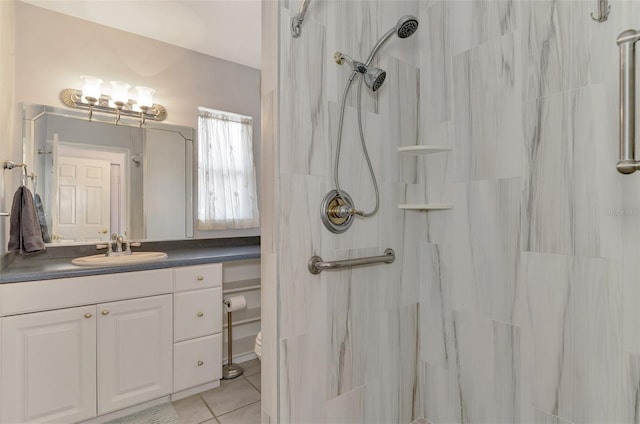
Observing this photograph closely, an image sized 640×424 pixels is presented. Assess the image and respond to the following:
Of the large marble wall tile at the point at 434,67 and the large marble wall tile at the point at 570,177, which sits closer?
the large marble wall tile at the point at 570,177

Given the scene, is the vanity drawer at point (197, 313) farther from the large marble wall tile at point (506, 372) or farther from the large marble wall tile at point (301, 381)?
the large marble wall tile at point (506, 372)

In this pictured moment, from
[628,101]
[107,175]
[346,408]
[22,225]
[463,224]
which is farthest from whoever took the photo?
[107,175]

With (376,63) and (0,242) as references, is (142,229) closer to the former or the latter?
(0,242)

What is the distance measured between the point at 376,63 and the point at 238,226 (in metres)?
2.05

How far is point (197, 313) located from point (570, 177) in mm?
2200

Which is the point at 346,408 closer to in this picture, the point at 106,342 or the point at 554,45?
the point at 106,342

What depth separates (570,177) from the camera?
125 cm

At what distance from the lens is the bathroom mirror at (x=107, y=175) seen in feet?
7.43

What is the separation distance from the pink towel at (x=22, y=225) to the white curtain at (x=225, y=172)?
3.73 feet

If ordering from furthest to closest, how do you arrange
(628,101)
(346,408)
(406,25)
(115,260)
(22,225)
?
(115,260) < (22,225) < (346,408) < (406,25) < (628,101)

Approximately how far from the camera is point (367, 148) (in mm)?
1546

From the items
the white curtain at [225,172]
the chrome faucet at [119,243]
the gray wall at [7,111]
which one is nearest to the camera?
the gray wall at [7,111]

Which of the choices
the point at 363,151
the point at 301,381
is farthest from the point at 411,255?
the point at 301,381

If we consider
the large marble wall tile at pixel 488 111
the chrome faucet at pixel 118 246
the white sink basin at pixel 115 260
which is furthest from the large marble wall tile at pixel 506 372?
the chrome faucet at pixel 118 246
